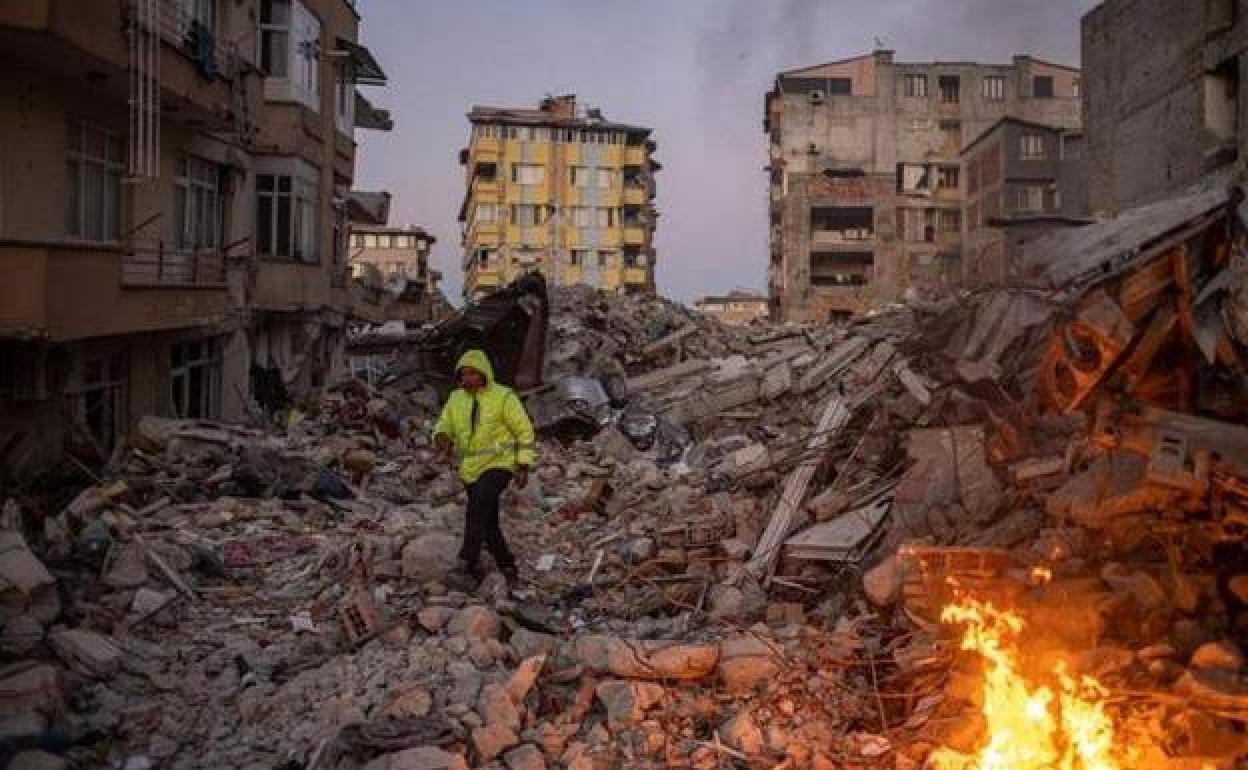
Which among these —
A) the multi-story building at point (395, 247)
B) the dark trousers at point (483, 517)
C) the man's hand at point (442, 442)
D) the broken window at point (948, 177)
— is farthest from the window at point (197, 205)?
the broken window at point (948, 177)

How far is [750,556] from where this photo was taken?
373 inches

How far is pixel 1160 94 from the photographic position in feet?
67.2

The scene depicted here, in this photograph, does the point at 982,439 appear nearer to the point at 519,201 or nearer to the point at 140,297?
the point at 140,297

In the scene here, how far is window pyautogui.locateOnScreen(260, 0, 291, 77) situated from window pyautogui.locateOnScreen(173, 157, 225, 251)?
2.41 meters

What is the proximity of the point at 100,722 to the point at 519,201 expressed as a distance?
5714 centimetres

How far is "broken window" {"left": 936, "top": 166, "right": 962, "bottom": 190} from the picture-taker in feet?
190

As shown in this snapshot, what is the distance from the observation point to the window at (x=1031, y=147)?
46969 millimetres

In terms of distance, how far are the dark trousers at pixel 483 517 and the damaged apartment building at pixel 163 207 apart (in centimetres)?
508

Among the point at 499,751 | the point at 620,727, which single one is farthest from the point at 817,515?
the point at 499,751

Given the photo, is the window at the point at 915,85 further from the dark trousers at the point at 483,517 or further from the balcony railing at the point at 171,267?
the dark trousers at the point at 483,517

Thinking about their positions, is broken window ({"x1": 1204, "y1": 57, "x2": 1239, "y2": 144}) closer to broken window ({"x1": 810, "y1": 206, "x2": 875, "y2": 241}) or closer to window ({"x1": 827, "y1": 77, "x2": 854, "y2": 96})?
broken window ({"x1": 810, "y1": 206, "x2": 875, "y2": 241})

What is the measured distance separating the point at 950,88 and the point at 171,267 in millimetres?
54137

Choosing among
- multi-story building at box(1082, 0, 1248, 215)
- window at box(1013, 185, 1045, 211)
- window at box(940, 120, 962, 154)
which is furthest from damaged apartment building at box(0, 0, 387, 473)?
window at box(940, 120, 962, 154)

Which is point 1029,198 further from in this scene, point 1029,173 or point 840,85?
point 840,85
